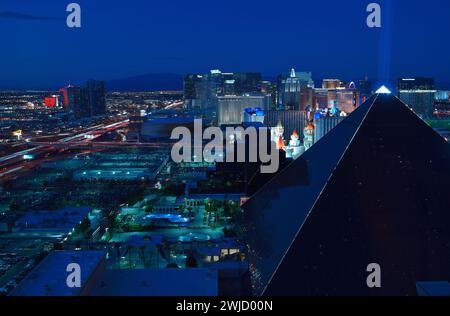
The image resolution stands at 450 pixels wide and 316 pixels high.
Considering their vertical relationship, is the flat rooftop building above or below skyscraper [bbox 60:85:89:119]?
below

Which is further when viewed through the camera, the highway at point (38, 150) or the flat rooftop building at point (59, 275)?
the highway at point (38, 150)

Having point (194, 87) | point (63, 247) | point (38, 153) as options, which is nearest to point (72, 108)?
point (194, 87)

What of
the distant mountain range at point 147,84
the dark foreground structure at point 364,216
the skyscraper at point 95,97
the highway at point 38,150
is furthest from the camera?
the distant mountain range at point 147,84

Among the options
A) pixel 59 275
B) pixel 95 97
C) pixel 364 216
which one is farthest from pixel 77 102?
pixel 364 216

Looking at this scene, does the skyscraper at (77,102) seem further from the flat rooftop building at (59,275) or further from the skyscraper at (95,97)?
the flat rooftop building at (59,275)

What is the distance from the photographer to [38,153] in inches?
1280

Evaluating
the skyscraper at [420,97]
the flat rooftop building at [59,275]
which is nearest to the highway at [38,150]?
the flat rooftop building at [59,275]

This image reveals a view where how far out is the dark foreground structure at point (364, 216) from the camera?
6172 millimetres

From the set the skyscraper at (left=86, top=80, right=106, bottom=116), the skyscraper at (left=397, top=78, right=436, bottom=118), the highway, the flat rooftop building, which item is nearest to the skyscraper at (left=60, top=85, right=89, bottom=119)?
the skyscraper at (left=86, top=80, right=106, bottom=116)

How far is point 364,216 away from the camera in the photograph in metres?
6.66

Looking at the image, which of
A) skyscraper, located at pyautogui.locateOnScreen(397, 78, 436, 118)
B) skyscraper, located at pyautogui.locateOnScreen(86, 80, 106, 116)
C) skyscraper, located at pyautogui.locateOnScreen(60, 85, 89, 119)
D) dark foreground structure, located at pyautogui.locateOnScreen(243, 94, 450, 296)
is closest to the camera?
dark foreground structure, located at pyautogui.locateOnScreen(243, 94, 450, 296)

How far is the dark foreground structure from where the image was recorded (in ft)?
20.2

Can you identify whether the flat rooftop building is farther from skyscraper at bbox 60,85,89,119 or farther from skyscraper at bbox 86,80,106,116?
skyscraper at bbox 60,85,89,119

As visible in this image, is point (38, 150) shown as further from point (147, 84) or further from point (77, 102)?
point (147, 84)
